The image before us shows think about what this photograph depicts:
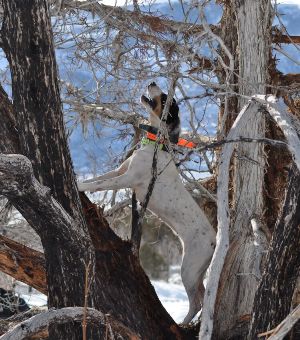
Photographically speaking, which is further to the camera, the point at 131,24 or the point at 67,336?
the point at 131,24

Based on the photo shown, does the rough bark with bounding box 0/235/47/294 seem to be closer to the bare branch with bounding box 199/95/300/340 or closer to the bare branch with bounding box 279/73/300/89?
the bare branch with bounding box 199/95/300/340

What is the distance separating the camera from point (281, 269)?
138 inches

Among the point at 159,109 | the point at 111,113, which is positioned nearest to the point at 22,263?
the point at 159,109

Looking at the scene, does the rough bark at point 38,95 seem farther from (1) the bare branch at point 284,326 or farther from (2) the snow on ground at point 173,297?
(2) the snow on ground at point 173,297

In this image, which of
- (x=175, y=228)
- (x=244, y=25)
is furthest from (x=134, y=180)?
(x=244, y=25)

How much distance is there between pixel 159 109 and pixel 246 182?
41.0 inches

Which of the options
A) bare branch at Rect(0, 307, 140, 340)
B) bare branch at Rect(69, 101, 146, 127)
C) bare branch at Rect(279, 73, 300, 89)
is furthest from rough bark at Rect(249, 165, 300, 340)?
bare branch at Rect(69, 101, 146, 127)

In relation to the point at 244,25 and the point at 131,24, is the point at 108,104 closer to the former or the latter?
the point at 131,24

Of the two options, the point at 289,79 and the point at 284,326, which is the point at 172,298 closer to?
the point at 289,79

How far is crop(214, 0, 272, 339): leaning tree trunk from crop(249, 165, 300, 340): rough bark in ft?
5.61

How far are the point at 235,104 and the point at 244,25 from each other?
756 millimetres

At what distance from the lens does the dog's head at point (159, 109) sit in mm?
6016

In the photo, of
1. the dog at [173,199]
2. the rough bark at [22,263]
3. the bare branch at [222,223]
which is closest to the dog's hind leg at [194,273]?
the dog at [173,199]

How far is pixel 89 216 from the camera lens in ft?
15.4
